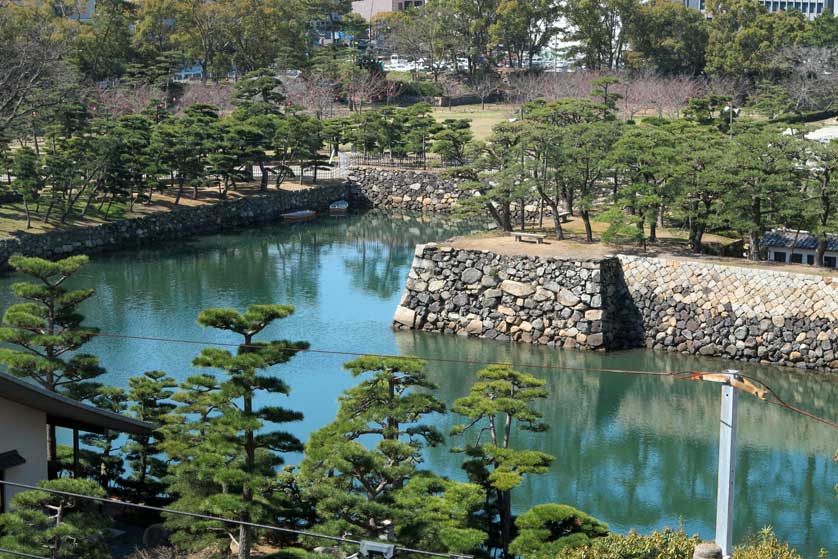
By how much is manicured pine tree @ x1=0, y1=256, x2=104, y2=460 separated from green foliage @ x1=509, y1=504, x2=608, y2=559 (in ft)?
15.1

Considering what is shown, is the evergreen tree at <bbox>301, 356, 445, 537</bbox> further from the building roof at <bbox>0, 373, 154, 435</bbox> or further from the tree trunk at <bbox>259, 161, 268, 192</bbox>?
the tree trunk at <bbox>259, 161, 268, 192</bbox>

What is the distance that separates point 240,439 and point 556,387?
32.4ft

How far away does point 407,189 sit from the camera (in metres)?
37.8

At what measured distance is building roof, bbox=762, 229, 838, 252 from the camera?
2236cm

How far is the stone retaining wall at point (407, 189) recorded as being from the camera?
37188 millimetres

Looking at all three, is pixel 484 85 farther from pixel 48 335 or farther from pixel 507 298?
pixel 48 335

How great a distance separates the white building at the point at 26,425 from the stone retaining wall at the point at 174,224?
18257 millimetres

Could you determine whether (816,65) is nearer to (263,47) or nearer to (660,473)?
(263,47)

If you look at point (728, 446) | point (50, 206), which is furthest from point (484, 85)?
point (728, 446)

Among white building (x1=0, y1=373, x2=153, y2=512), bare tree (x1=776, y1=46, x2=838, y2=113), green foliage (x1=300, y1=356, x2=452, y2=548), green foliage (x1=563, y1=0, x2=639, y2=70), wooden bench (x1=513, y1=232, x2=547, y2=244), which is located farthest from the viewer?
green foliage (x1=563, y1=0, x2=639, y2=70)

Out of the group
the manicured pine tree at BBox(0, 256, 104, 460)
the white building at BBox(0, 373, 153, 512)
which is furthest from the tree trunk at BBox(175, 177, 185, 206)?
the white building at BBox(0, 373, 153, 512)

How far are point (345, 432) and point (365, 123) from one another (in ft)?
92.1

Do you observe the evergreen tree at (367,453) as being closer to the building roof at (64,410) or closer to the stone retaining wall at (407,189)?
the building roof at (64,410)

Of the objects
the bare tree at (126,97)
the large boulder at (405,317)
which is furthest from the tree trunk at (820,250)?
the bare tree at (126,97)
